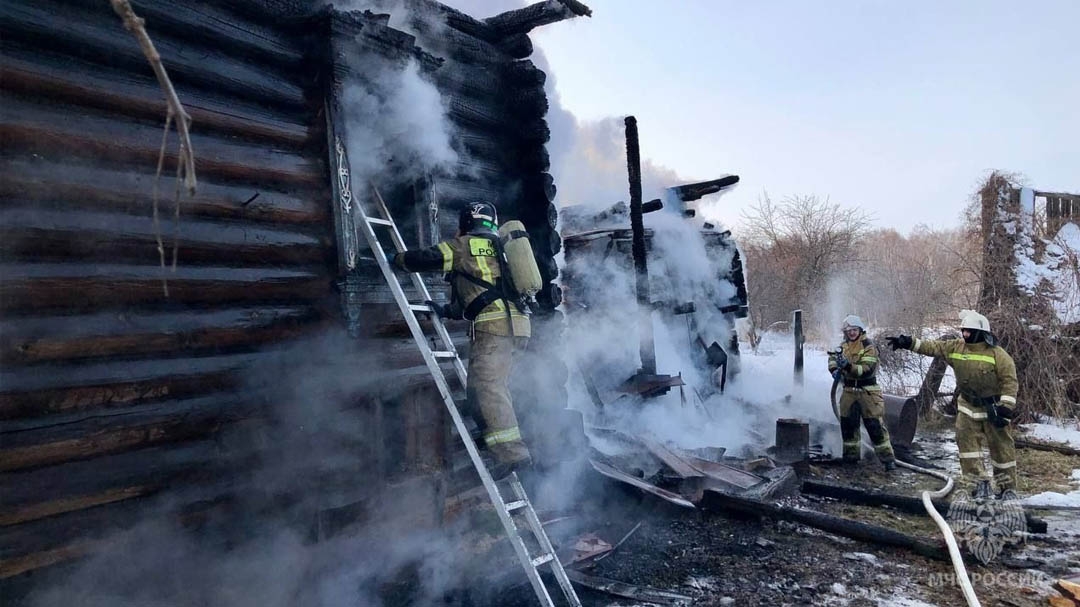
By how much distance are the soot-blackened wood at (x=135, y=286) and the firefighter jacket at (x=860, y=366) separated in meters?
7.83

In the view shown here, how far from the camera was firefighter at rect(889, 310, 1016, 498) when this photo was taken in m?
7.01

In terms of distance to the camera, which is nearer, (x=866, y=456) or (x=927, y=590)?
(x=927, y=590)

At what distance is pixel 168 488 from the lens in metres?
3.78

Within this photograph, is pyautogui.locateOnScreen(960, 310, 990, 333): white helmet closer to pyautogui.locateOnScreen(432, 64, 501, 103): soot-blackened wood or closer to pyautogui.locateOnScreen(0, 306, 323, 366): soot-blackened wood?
pyautogui.locateOnScreen(432, 64, 501, 103): soot-blackened wood

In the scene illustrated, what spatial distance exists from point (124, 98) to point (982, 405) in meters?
8.66

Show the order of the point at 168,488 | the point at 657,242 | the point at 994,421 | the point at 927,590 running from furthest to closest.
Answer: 1. the point at 657,242
2. the point at 994,421
3. the point at 927,590
4. the point at 168,488

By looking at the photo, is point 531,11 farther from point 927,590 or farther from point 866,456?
point 866,456

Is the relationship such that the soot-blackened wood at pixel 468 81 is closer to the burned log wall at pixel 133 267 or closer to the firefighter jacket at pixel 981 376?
the burned log wall at pixel 133 267

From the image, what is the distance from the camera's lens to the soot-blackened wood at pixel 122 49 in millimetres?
3379

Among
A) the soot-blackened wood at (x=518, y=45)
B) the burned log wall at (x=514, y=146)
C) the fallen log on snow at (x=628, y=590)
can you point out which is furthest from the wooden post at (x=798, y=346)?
the fallen log on snow at (x=628, y=590)

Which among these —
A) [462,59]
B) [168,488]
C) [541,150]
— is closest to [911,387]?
[541,150]

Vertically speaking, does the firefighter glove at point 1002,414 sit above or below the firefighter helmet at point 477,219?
below

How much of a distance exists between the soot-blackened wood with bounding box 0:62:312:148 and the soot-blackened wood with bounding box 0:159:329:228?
36cm

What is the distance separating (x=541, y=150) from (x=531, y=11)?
4.49 ft
